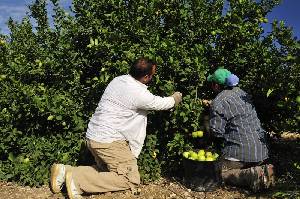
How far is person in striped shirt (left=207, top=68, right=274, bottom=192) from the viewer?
6.41m

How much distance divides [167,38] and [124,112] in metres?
1.41

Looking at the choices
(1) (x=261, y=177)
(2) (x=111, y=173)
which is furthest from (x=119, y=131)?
(1) (x=261, y=177)

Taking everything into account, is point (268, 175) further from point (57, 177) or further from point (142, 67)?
point (57, 177)

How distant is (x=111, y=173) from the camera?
20.5 feet

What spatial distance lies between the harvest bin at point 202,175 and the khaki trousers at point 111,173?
0.71m

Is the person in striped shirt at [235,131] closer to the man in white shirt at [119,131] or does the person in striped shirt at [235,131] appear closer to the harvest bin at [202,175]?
the harvest bin at [202,175]

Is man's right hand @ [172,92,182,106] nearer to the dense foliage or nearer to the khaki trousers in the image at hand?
the dense foliage

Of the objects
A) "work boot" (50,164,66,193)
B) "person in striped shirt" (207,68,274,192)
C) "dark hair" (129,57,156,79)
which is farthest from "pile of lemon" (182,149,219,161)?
"work boot" (50,164,66,193)

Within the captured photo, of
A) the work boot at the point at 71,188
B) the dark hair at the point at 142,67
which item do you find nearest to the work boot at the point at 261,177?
the dark hair at the point at 142,67

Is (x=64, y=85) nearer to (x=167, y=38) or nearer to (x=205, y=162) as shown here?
(x=167, y=38)

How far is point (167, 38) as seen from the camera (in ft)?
22.9

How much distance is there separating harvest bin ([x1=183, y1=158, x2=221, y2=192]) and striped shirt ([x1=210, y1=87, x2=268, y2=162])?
369 millimetres

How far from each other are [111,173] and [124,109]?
861 millimetres

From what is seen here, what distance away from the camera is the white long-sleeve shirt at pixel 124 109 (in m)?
6.23
